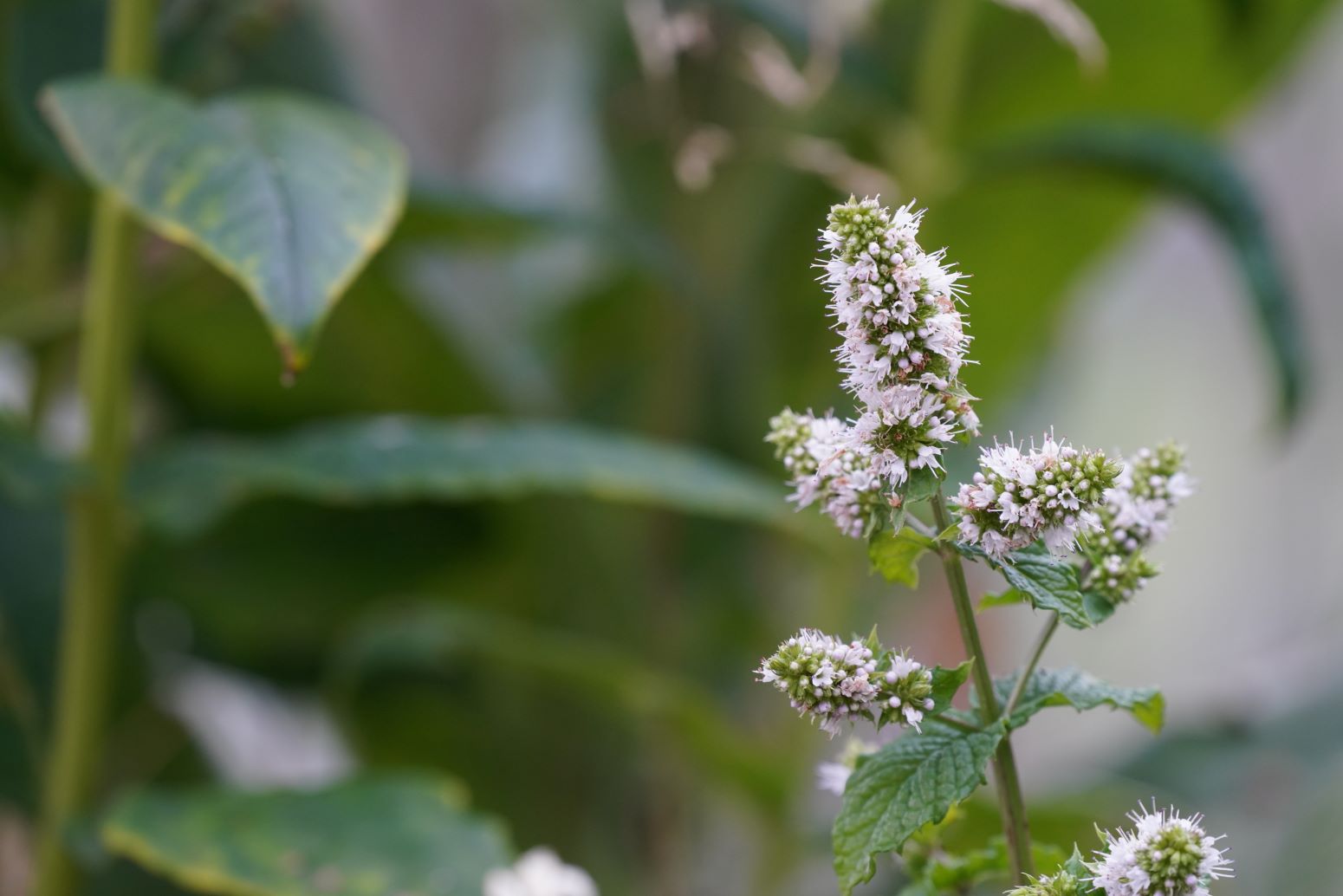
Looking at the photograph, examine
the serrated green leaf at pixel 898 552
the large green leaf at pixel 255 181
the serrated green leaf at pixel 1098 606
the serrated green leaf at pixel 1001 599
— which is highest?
the large green leaf at pixel 255 181

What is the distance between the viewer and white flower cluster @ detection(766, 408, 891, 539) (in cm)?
25

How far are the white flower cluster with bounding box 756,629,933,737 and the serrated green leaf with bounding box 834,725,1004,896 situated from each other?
14 millimetres

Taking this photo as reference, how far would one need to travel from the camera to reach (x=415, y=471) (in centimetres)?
56

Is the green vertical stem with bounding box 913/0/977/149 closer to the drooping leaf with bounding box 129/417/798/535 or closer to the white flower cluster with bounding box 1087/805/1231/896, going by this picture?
the drooping leaf with bounding box 129/417/798/535

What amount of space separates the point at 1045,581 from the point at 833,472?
1.7 inches

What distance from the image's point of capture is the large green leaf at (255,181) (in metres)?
0.41

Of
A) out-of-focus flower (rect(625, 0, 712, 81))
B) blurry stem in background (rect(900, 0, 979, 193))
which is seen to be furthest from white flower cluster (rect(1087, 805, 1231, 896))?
blurry stem in background (rect(900, 0, 979, 193))

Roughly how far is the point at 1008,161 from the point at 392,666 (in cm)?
52

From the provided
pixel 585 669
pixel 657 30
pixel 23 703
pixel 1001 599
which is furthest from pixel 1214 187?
pixel 23 703

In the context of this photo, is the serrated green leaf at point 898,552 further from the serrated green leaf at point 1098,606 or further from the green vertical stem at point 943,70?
the green vertical stem at point 943,70

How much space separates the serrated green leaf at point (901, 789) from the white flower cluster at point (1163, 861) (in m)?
0.03

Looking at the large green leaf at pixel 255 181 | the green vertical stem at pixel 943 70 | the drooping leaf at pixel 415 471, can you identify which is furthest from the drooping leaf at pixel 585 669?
the green vertical stem at pixel 943 70

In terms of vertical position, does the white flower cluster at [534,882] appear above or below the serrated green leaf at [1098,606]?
below

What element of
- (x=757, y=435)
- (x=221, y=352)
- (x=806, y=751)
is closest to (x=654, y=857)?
(x=806, y=751)
